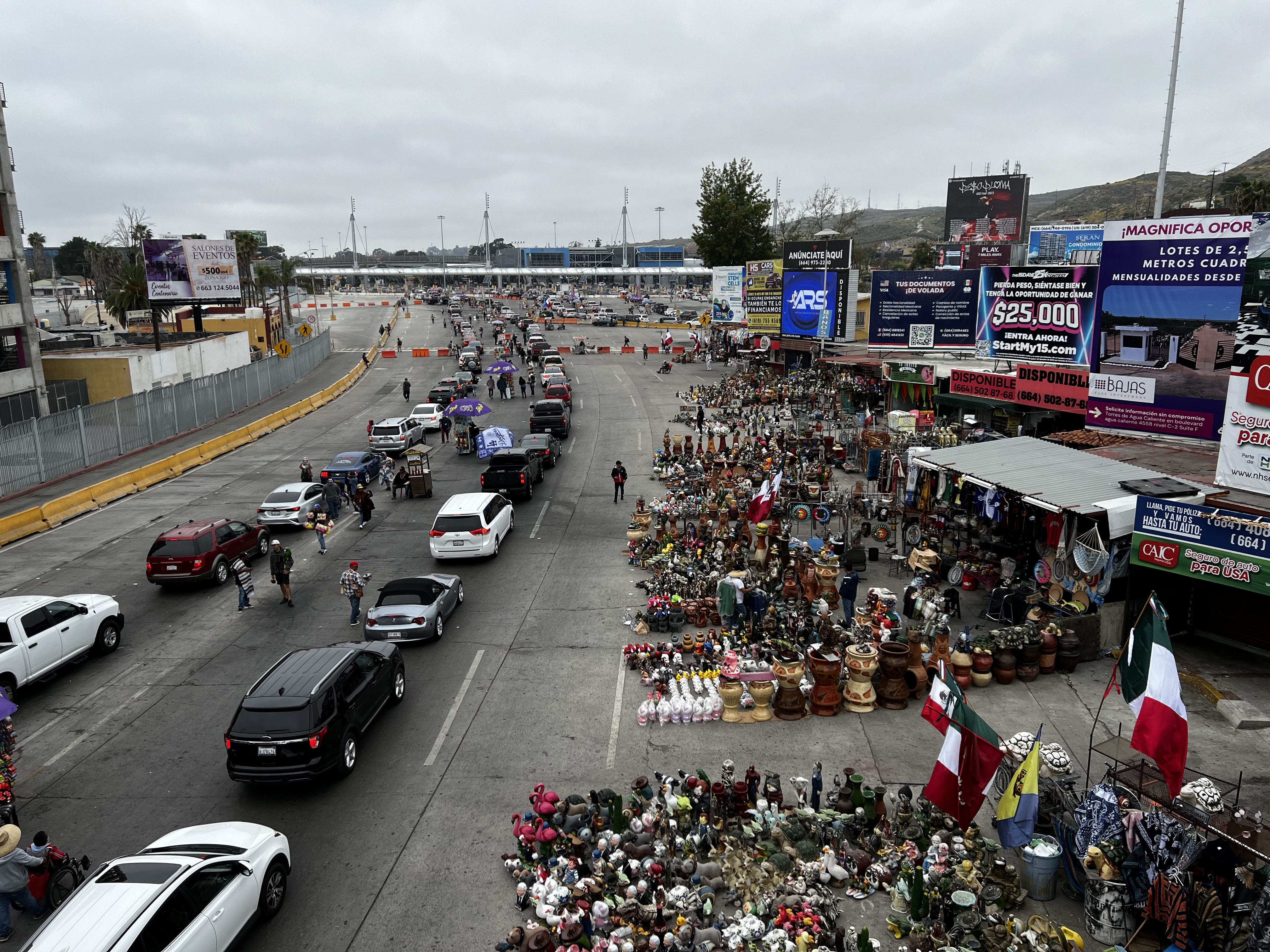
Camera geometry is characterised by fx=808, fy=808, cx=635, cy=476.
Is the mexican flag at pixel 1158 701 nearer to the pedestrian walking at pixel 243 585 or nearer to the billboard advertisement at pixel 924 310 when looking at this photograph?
the pedestrian walking at pixel 243 585

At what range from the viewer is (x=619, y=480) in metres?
27.6

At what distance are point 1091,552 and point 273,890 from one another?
1411cm

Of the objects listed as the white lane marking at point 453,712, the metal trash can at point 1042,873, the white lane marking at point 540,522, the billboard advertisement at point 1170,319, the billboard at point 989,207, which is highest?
the billboard at point 989,207

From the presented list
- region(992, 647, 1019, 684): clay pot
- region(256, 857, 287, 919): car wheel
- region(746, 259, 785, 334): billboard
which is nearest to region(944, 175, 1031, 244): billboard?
region(746, 259, 785, 334): billboard

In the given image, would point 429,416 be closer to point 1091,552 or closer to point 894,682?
point 894,682

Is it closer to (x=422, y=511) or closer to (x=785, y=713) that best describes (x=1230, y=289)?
(x=785, y=713)

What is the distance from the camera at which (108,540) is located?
79.9 ft

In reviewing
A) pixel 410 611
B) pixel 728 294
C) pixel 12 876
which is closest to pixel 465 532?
pixel 410 611

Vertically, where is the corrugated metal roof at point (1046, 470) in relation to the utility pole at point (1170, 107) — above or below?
below

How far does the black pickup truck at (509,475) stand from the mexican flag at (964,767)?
1965 centimetres

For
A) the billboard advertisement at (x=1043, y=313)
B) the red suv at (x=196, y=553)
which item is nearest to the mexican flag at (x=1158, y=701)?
the billboard advertisement at (x=1043, y=313)

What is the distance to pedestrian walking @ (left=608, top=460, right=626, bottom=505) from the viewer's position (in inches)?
1089

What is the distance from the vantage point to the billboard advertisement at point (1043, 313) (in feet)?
80.2

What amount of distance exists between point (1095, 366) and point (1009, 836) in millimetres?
14969
